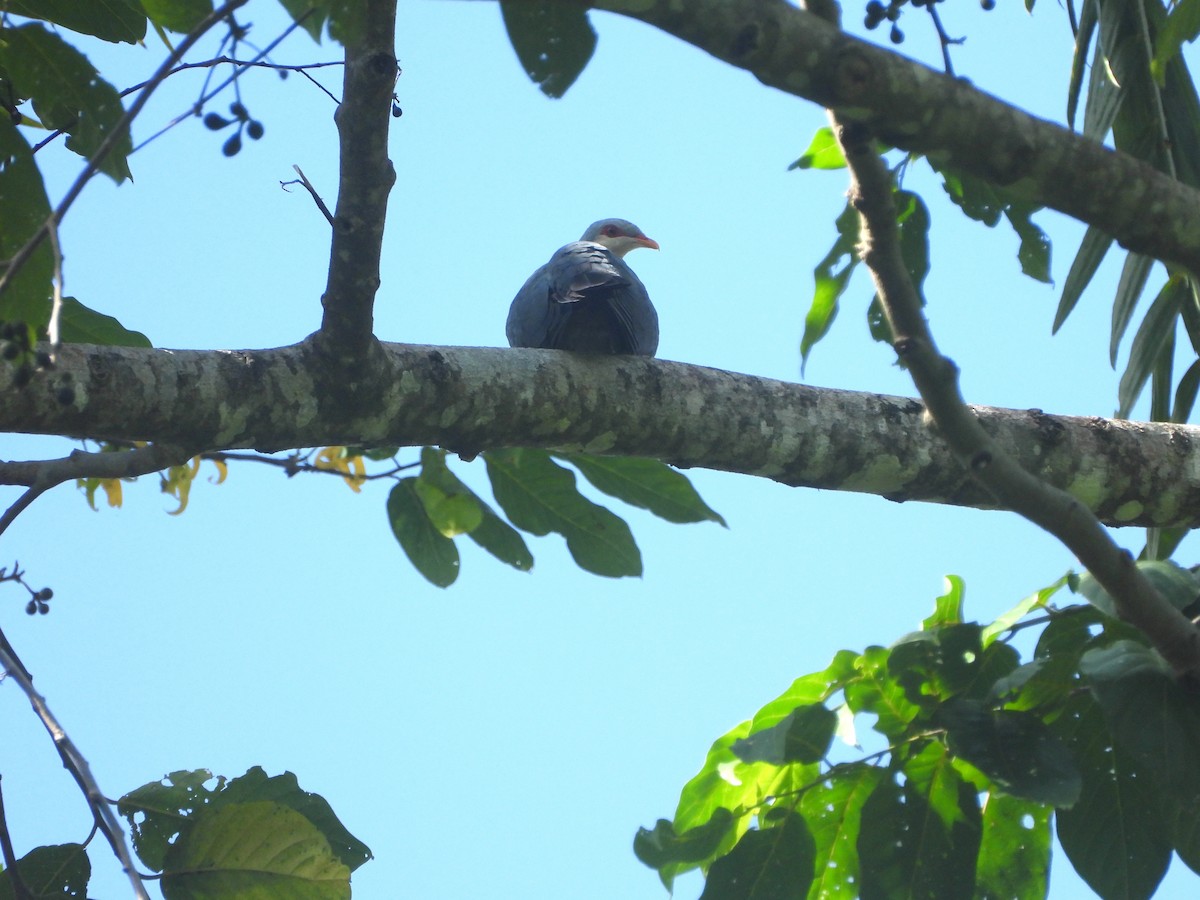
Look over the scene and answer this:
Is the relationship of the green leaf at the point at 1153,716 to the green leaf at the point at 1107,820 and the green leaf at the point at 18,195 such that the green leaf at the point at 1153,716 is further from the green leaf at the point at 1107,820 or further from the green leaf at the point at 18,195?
the green leaf at the point at 18,195

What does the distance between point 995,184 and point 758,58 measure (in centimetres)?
48

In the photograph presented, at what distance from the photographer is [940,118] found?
5.61ft

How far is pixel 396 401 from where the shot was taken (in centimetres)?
251

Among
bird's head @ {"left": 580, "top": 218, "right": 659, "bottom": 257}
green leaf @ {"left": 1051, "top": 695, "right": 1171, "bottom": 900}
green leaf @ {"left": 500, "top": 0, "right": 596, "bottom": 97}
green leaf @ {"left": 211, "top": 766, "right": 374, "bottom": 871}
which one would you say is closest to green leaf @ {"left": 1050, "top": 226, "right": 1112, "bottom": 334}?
green leaf @ {"left": 1051, "top": 695, "right": 1171, "bottom": 900}

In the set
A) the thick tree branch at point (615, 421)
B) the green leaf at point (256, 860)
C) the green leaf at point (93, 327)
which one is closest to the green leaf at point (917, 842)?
the thick tree branch at point (615, 421)

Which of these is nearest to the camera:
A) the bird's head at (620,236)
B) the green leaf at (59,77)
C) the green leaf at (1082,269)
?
the green leaf at (59,77)

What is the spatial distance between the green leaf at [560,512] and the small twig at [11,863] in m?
1.39

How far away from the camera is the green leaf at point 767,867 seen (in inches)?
88.9

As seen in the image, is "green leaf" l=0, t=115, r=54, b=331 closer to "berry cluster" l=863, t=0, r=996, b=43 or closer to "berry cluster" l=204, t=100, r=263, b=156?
"berry cluster" l=204, t=100, r=263, b=156

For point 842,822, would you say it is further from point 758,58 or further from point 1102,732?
point 758,58

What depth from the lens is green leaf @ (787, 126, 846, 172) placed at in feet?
11.0

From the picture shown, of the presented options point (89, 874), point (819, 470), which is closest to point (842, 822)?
point (819, 470)

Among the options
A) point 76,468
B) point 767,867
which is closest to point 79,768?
point 76,468

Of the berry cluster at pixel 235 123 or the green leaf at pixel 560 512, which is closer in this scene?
the berry cluster at pixel 235 123
